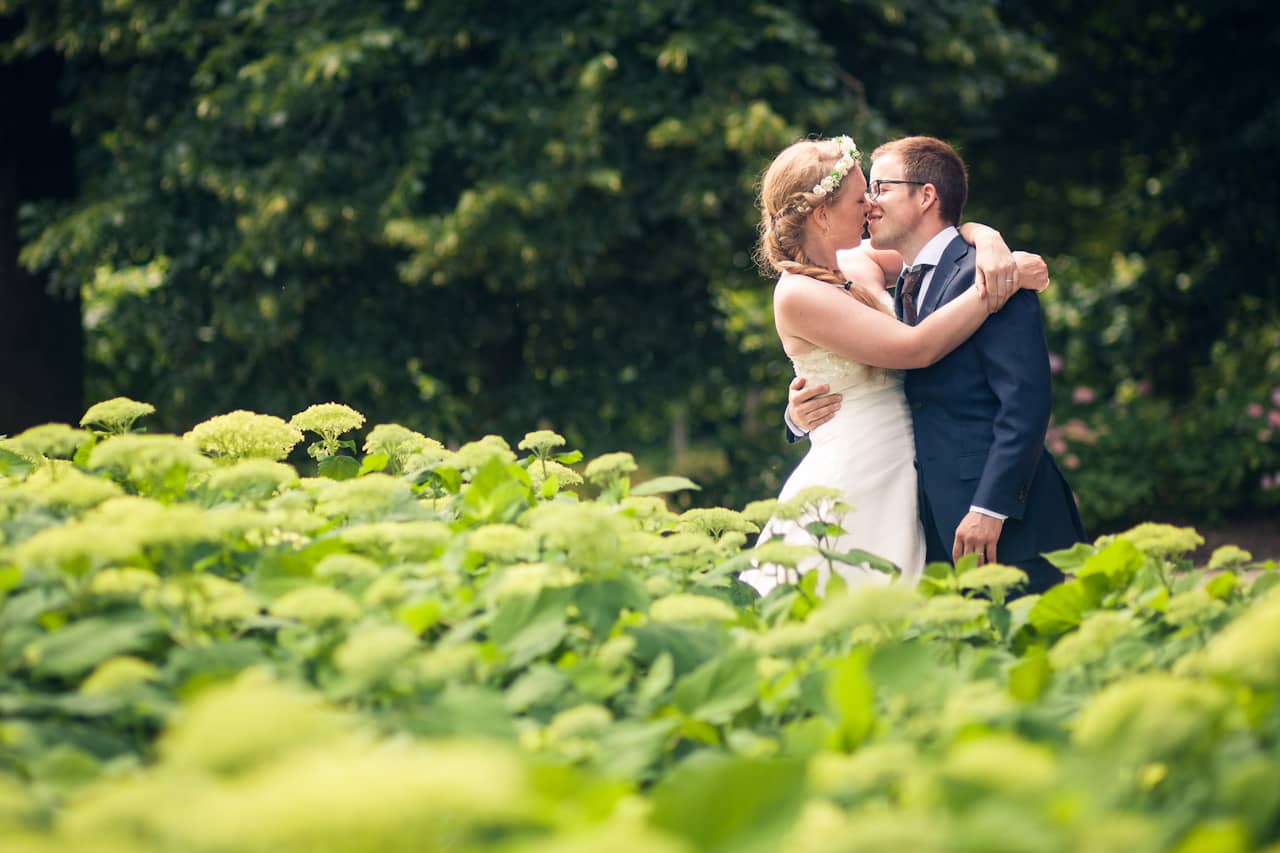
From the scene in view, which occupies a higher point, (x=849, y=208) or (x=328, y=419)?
(x=849, y=208)

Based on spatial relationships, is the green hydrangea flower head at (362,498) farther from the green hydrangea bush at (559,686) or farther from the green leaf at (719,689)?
the green leaf at (719,689)

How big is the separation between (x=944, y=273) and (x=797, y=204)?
19.0 inches

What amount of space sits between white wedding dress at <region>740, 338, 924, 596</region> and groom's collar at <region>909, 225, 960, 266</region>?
358mm

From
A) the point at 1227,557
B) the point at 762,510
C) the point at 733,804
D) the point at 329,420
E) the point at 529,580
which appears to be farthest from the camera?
the point at 329,420

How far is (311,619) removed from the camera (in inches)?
63.3

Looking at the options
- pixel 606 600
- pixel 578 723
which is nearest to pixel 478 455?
pixel 606 600

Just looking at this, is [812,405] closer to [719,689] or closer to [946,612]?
[946,612]

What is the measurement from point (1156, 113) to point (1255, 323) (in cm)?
220

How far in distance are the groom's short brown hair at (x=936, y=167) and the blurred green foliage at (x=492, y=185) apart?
13.6ft

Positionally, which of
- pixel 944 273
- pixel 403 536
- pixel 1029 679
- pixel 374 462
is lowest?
pixel 1029 679

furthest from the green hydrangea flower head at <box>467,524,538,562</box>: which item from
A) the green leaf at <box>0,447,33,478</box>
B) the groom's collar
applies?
the groom's collar

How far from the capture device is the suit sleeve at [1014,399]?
3346mm

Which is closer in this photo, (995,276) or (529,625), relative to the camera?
(529,625)

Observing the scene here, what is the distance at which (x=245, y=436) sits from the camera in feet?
8.64
